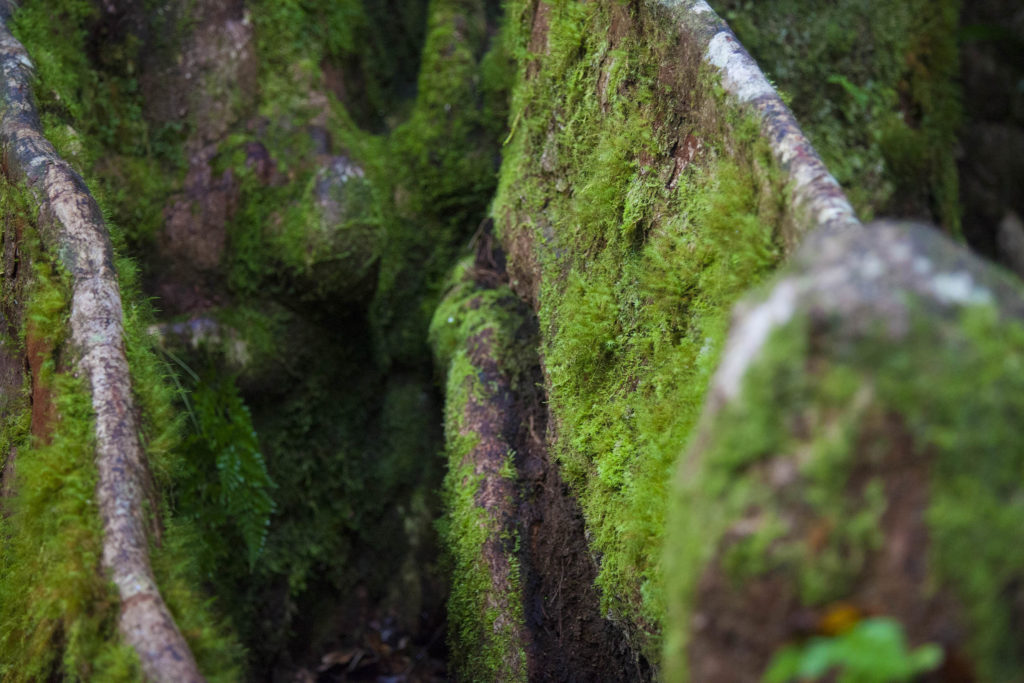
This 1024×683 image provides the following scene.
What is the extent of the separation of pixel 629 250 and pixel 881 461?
181 centimetres

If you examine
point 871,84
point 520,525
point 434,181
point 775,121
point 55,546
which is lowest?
point 520,525

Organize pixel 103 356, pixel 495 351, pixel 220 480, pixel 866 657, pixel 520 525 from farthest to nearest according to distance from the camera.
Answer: pixel 220 480, pixel 495 351, pixel 520 525, pixel 103 356, pixel 866 657

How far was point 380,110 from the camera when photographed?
579cm

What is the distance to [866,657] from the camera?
→ 1.30 metres

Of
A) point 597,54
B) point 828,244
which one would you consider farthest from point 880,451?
point 597,54

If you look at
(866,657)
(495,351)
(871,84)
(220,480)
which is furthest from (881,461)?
(871,84)

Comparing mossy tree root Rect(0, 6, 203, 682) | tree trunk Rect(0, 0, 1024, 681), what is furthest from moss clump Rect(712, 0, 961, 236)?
mossy tree root Rect(0, 6, 203, 682)

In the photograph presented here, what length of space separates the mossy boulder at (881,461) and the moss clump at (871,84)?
3361mm

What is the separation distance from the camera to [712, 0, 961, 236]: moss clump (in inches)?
183

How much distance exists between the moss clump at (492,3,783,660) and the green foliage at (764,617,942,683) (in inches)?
40.6

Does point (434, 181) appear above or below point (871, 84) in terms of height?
above

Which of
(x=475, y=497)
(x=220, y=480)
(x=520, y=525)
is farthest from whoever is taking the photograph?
(x=220, y=480)

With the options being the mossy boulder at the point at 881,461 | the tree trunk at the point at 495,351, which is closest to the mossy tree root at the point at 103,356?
the tree trunk at the point at 495,351

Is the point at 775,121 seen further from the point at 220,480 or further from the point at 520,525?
the point at 220,480
